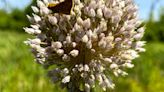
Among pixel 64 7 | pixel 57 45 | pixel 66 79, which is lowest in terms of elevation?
pixel 66 79

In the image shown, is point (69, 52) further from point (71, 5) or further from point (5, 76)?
point (5, 76)

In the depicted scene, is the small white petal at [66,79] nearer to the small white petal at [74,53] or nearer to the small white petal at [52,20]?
the small white petal at [74,53]

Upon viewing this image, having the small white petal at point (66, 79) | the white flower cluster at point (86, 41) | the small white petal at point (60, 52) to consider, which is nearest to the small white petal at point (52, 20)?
the white flower cluster at point (86, 41)

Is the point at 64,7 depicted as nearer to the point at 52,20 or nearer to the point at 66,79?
the point at 52,20

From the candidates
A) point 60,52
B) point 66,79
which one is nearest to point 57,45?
point 60,52

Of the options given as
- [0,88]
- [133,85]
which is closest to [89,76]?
[0,88]

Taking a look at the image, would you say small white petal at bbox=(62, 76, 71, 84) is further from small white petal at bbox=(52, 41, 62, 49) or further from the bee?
the bee

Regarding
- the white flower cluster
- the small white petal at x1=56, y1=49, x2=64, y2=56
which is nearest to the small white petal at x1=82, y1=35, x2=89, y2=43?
the white flower cluster

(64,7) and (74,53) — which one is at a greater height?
(64,7)
